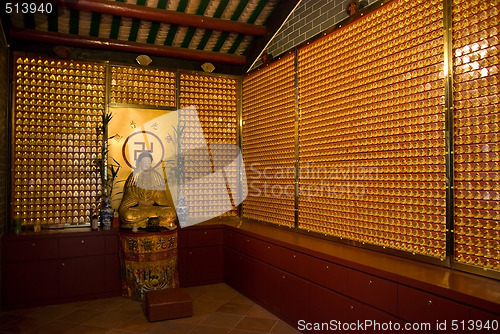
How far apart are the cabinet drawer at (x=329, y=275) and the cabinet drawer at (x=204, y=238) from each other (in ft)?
7.04

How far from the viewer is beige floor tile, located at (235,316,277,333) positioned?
12.5 feet

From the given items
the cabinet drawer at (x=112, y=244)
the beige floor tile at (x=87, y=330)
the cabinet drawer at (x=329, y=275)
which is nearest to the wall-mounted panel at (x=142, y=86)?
A: the cabinet drawer at (x=112, y=244)

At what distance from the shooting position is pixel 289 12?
4.90 metres

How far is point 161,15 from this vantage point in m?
4.89

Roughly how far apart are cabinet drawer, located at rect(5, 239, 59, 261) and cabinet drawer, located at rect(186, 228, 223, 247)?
1.63 m

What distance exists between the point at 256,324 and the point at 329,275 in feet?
3.55

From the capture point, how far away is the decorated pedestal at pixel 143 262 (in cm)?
466

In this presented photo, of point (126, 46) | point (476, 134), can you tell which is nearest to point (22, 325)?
point (126, 46)

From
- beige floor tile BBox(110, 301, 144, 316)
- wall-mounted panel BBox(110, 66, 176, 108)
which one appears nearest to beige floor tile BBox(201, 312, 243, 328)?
beige floor tile BBox(110, 301, 144, 316)

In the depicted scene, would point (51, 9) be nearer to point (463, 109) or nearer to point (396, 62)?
point (396, 62)

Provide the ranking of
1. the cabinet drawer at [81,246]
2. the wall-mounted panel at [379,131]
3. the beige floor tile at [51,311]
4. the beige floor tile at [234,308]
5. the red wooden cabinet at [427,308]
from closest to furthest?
the red wooden cabinet at [427,308], the wall-mounted panel at [379,131], the beige floor tile at [51,311], the beige floor tile at [234,308], the cabinet drawer at [81,246]

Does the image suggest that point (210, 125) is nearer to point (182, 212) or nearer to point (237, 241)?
point (182, 212)

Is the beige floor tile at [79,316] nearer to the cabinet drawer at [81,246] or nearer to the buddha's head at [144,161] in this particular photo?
the cabinet drawer at [81,246]

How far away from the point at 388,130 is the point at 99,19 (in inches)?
152
